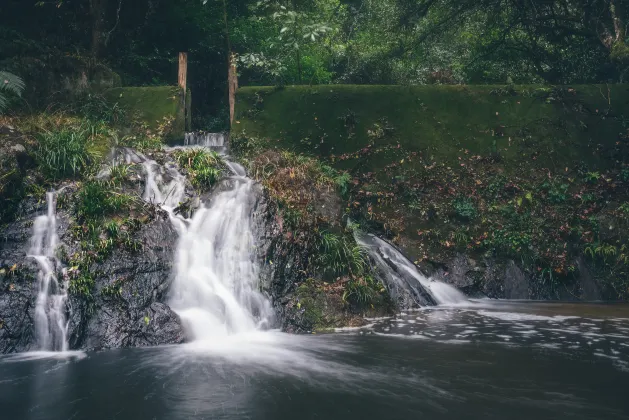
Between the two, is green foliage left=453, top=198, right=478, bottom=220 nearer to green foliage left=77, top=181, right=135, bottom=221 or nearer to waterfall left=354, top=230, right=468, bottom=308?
waterfall left=354, top=230, right=468, bottom=308

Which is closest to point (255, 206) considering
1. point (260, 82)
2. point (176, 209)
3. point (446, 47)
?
point (176, 209)

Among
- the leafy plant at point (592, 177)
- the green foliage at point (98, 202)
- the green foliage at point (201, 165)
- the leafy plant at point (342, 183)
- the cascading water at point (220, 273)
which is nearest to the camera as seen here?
the cascading water at point (220, 273)

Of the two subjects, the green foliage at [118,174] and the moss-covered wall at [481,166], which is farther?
the moss-covered wall at [481,166]

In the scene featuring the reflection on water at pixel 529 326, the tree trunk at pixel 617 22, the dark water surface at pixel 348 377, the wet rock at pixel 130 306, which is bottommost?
the dark water surface at pixel 348 377

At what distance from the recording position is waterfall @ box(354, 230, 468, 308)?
9.15 m

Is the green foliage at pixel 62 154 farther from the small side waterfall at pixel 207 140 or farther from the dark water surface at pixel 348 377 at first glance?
the small side waterfall at pixel 207 140

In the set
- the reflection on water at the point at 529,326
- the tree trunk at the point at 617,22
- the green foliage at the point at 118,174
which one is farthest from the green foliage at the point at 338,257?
the tree trunk at the point at 617,22

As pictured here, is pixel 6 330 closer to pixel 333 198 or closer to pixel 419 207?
pixel 333 198

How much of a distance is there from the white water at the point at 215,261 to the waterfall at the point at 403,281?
2454mm

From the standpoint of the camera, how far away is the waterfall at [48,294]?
6211mm

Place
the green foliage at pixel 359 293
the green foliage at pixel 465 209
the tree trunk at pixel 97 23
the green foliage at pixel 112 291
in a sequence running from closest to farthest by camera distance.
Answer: the green foliage at pixel 112 291 < the green foliage at pixel 359 293 < the green foliage at pixel 465 209 < the tree trunk at pixel 97 23

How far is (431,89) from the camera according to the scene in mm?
12688

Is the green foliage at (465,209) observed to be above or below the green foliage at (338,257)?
above

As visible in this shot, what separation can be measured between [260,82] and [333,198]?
34.3 ft
